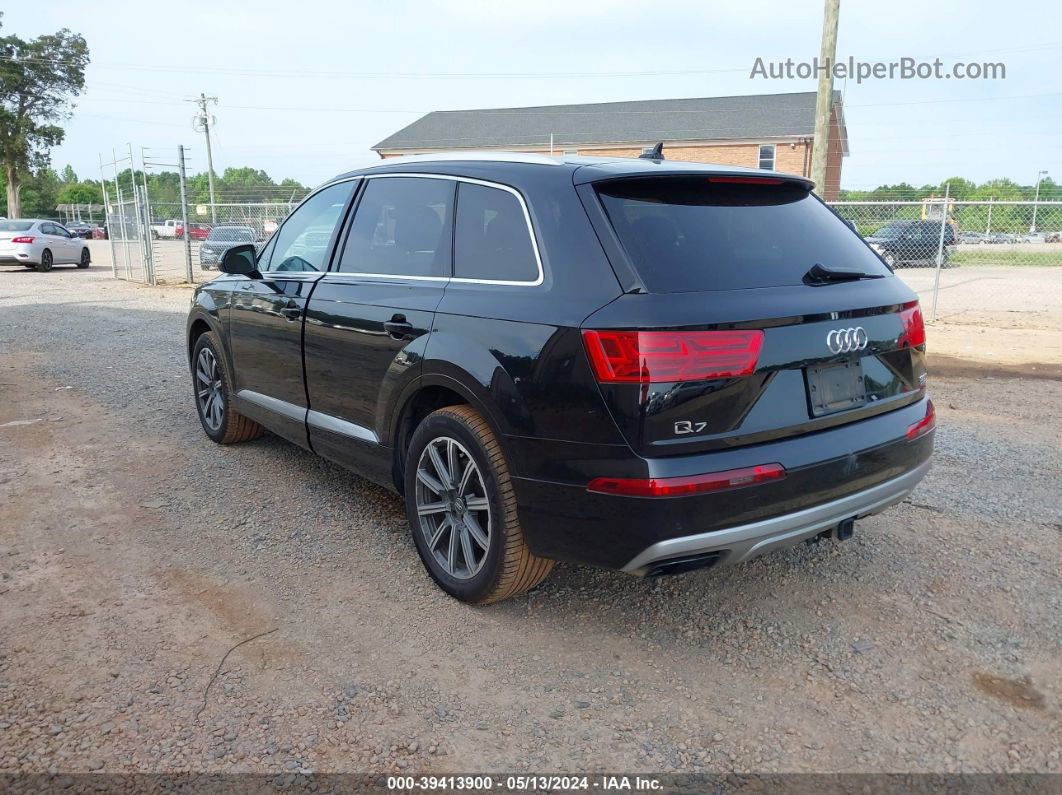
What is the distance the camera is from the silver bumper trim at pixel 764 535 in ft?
8.84

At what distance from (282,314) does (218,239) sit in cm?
1836

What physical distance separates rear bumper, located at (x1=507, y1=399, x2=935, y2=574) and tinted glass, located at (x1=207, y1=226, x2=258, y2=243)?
18861 mm

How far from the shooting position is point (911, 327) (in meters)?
3.36

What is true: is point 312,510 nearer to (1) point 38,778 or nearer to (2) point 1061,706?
(1) point 38,778

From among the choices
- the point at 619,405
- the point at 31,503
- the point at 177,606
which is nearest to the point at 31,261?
the point at 31,503

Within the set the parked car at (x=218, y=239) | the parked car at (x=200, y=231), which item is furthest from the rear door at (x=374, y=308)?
the parked car at (x=200, y=231)

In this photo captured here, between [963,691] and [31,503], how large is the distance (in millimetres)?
4605

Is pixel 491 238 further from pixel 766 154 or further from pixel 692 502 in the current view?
pixel 766 154

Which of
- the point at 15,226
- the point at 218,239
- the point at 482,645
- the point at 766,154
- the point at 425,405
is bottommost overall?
the point at 482,645

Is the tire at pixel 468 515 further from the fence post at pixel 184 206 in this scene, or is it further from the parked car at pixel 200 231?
the parked car at pixel 200 231

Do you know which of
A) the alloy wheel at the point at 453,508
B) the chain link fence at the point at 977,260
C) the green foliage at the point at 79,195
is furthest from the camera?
the green foliage at the point at 79,195

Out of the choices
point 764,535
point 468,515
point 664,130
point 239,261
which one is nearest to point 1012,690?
point 764,535

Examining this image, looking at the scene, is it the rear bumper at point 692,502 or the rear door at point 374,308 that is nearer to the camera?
the rear bumper at point 692,502

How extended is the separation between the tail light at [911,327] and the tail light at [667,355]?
0.96 metres
